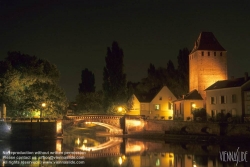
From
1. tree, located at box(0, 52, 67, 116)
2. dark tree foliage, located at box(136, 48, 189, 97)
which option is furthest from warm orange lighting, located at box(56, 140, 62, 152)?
dark tree foliage, located at box(136, 48, 189, 97)

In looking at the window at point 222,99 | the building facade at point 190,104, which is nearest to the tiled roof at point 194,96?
the building facade at point 190,104

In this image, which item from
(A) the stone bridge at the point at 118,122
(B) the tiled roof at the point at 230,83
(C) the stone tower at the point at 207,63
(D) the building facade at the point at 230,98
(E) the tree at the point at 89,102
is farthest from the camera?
(E) the tree at the point at 89,102

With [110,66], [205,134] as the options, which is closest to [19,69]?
[110,66]

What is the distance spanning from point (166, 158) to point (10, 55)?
34.6m

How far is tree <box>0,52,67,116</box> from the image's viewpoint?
7169 cm

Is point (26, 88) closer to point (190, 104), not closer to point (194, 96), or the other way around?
point (190, 104)

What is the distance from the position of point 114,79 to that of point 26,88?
1749cm

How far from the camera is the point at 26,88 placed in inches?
2889

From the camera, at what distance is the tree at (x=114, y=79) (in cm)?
8462

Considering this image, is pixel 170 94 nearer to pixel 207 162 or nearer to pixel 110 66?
pixel 110 66

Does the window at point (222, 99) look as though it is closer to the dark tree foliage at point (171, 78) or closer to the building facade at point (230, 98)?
the building facade at point (230, 98)

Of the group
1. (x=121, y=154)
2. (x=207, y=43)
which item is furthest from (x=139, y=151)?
(x=207, y=43)

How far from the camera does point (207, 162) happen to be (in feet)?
153

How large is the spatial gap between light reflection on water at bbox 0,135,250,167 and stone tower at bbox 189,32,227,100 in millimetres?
17727
